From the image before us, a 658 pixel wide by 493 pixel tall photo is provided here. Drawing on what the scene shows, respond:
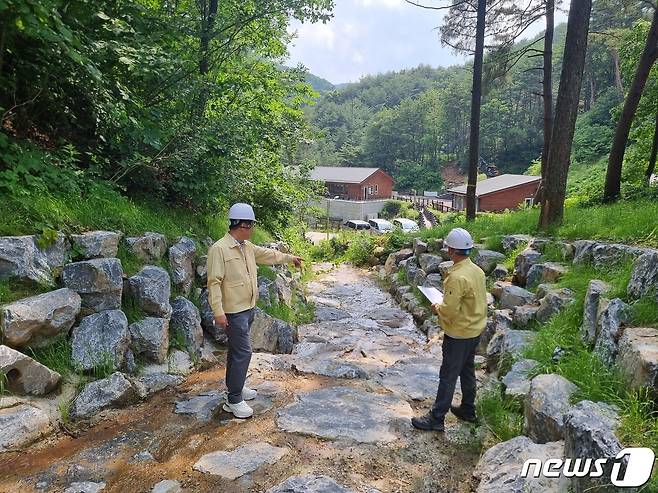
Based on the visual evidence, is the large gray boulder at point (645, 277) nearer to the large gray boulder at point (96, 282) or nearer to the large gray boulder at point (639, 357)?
the large gray boulder at point (639, 357)

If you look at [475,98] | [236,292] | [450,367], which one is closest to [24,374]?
[236,292]

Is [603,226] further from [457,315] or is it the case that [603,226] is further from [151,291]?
[151,291]

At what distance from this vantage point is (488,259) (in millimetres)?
8258

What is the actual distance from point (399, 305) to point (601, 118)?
4050 cm

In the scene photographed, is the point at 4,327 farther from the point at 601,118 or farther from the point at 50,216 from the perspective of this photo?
the point at 601,118

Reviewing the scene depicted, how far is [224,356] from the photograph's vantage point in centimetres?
538

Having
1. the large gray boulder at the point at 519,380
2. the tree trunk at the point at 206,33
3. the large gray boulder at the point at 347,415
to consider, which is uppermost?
the tree trunk at the point at 206,33

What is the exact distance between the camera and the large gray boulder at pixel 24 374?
3297mm

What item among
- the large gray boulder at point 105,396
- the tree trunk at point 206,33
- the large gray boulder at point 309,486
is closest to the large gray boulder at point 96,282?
the large gray boulder at point 105,396

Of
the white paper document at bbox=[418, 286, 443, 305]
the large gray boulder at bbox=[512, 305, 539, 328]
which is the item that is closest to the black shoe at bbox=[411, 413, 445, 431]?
the white paper document at bbox=[418, 286, 443, 305]

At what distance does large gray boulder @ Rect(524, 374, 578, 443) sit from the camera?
2848mm

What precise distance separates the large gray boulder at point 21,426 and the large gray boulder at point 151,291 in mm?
1506

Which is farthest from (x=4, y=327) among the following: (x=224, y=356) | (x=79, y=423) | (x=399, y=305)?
(x=399, y=305)

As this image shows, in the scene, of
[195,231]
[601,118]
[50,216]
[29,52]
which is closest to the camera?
[50,216]
